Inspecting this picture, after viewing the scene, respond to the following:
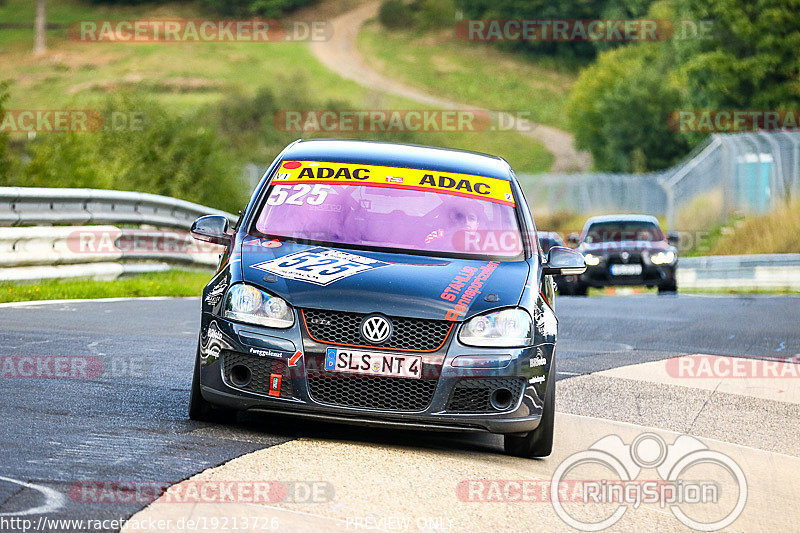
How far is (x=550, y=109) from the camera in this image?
11344 cm

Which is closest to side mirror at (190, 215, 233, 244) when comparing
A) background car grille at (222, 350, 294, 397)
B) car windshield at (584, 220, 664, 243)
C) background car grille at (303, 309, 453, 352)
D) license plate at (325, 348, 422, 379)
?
background car grille at (222, 350, 294, 397)

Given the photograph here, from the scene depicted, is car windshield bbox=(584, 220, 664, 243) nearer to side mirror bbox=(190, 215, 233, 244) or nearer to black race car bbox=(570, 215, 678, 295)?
black race car bbox=(570, 215, 678, 295)

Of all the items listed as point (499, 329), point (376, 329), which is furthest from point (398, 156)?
point (376, 329)

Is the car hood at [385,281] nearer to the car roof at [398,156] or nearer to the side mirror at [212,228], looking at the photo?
the side mirror at [212,228]

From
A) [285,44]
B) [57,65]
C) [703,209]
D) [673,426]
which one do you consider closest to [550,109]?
[285,44]

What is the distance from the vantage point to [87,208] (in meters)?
16.5

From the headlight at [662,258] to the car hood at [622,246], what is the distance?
12cm

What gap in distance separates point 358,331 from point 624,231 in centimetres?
1862

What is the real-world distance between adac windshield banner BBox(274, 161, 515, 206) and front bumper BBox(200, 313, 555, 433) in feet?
5.09

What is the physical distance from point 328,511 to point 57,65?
114947 mm

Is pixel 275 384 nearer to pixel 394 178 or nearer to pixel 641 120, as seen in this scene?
pixel 394 178

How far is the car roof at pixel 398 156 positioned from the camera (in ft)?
28.3

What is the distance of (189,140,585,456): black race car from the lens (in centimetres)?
696

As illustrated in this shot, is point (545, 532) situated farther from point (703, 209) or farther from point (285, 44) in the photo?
point (285, 44)
